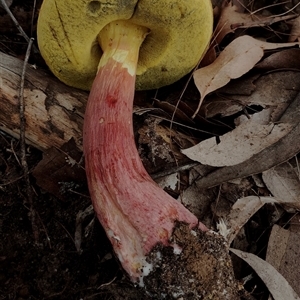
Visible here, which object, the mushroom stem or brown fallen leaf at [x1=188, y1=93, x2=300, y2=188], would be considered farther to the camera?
brown fallen leaf at [x1=188, y1=93, x2=300, y2=188]

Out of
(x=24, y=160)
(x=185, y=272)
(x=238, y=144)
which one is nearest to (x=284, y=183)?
(x=238, y=144)

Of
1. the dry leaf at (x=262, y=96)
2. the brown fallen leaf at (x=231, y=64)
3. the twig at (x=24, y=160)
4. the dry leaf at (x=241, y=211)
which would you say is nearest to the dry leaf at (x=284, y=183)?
the dry leaf at (x=241, y=211)

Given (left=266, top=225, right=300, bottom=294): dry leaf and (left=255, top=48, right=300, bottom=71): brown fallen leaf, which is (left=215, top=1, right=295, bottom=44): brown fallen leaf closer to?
(left=255, top=48, right=300, bottom=71): brown fallen leaf

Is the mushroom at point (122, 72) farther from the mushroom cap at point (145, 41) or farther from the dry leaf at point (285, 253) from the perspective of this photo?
the dry leaf at point (285, 253)

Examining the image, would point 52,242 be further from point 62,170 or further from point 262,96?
point 262,96

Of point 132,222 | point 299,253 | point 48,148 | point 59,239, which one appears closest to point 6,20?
point 48,148

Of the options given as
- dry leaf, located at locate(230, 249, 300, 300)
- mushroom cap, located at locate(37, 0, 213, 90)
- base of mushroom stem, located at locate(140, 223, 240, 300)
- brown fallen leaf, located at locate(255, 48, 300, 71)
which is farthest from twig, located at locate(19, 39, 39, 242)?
brown fallen leaf, located at locate(255, 48, 300, 71)
